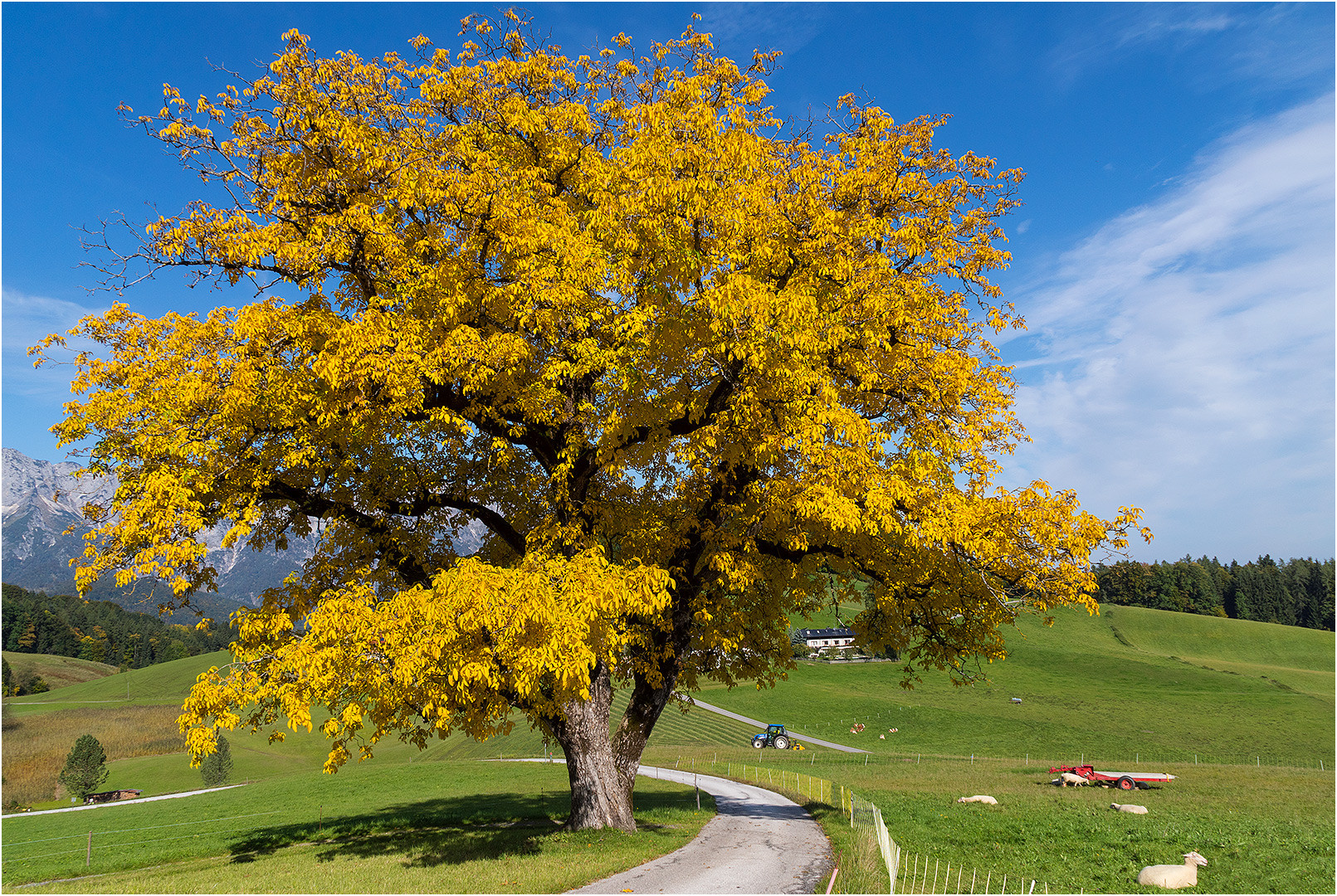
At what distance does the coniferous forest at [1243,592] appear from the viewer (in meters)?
139

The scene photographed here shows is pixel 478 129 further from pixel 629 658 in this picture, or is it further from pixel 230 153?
pixel 629 658

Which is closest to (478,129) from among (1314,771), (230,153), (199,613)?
(230,153)

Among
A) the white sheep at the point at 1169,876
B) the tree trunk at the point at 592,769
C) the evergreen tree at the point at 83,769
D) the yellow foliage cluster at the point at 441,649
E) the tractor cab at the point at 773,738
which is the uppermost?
the yellow foliage cluster at the point at 441,649

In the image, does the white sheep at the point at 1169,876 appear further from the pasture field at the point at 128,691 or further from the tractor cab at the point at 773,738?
the pasture field at the point at 128,691

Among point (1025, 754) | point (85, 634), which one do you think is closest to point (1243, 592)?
point (1025, 754)

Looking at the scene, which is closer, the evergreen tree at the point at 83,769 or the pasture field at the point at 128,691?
the evergreen tree at the point at 83,769

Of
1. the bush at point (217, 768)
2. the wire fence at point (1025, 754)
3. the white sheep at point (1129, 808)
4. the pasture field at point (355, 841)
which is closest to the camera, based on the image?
the pasture field at point (355, 841)

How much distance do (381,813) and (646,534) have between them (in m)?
17.9

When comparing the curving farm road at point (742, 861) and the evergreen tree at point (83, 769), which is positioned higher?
the curving farm road at point (742, 861)

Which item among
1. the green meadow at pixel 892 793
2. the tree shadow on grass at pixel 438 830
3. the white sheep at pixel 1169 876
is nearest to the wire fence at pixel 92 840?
the green meadow at pixel 892 793

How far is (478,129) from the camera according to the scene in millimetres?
15547

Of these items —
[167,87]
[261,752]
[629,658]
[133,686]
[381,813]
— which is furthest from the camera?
[133,686]

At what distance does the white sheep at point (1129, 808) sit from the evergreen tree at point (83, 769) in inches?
2455

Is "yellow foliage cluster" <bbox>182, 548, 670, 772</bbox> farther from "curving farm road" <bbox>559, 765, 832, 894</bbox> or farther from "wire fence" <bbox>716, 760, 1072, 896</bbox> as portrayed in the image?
"wire fence" <bbox>716, 760, 1072, 896</bbox>
